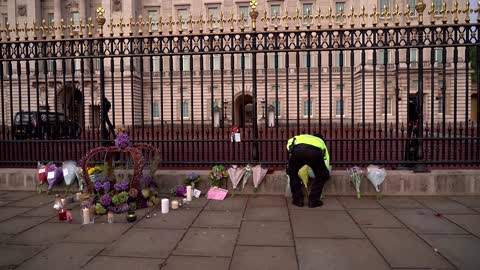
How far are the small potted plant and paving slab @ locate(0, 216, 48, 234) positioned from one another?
2.55 m

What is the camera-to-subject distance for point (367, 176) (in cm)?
696

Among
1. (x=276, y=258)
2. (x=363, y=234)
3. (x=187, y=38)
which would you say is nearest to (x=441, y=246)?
(x=363, y=234)

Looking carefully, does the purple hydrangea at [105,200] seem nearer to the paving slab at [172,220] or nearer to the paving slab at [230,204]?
the paving slab at [172,220]

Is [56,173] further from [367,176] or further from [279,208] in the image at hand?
[367,176]

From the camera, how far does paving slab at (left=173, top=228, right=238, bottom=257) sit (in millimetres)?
4246

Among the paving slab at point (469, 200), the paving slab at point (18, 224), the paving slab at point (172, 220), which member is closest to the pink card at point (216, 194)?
the paving slab at point (172, 220)

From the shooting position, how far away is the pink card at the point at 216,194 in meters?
6.93

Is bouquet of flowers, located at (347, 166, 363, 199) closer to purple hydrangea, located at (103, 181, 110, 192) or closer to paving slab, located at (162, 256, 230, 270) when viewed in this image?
paving slab, located at (162, 256, 230, 270)

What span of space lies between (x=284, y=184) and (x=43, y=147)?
5.47 m

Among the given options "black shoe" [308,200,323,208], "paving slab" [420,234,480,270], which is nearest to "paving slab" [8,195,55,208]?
"black shoe" [308,200,323,208]

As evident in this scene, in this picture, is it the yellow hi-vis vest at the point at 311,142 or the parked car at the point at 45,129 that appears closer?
the yellow hi-vis vest at the point at 311,142

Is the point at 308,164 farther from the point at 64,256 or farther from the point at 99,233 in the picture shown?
the point at 64,256

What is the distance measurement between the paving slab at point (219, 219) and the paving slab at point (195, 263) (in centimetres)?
118

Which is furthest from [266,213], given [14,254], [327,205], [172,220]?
[14,254]
